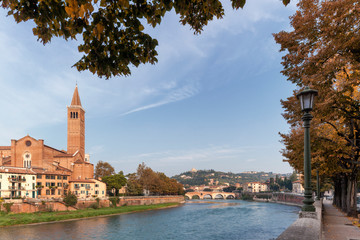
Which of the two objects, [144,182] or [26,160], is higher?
[26,160]

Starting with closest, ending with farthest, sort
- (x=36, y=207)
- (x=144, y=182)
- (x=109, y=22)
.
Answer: (x=109, y=22) < (x=36, y=207) < (x=144, y=182)

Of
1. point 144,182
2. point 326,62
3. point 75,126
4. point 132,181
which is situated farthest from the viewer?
point 75,126

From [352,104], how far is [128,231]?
3629cm

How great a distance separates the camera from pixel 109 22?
445 centimetres

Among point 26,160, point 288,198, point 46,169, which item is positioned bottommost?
point 288,198

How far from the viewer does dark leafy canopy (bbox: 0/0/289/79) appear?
3.84 m

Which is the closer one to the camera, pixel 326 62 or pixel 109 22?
pixel 109 22

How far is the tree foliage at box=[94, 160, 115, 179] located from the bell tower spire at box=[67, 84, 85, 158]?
23.3 feet

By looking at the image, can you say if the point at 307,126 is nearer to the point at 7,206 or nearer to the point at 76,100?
the point at 7,206

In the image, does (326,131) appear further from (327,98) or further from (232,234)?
(232,234)

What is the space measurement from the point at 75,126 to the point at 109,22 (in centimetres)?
9302

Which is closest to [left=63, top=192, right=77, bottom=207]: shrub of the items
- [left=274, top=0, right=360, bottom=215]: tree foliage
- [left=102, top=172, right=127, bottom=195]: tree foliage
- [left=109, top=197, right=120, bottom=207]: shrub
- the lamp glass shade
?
[left=109, top=197, right=120, bottom=207]: shrub

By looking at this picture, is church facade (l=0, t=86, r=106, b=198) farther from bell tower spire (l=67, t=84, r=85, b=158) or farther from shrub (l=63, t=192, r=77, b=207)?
bell tower spire (l=67, t=84, r=85, b=158)

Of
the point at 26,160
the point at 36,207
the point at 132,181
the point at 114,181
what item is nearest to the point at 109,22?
the point at 36,207
